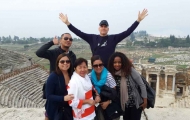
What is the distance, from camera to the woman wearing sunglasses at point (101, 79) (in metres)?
3.07

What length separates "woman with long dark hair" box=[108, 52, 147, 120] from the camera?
10.4ft

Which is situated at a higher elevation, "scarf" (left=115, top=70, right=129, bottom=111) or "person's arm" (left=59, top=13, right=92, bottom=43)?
"person's arm" (left=59, top=13, right=92, bottom=43)

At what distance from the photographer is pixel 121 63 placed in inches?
126

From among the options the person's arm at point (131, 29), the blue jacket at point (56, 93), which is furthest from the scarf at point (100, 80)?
the person's arm at point (131, 29)

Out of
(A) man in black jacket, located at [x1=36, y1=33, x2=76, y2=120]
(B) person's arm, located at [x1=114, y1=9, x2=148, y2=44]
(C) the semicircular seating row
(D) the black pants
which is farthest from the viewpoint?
(C) the semicircular seating row

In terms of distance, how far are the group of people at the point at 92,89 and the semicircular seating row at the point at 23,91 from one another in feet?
20.4

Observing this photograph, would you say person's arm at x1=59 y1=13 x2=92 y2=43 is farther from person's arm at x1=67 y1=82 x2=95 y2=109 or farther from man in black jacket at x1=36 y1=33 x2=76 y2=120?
person's arm at x1=67 y1=82 x2=95 y2=109

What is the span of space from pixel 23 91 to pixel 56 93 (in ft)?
A: 27.6

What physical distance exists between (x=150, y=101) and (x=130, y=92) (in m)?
0.42

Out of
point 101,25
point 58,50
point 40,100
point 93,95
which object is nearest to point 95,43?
point 101,25

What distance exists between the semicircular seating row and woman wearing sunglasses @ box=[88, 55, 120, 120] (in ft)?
21.0

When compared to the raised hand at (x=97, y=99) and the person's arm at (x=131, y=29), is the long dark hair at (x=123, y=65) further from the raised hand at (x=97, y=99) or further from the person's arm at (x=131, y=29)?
the person's arm at (x=131, y=29)

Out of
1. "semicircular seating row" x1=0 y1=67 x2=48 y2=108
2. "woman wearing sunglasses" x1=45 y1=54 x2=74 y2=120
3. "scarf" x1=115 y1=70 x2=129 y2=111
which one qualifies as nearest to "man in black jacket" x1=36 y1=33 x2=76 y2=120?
"woman wearing sunglasses" x1=45 y1=54 x2=74 y2=120

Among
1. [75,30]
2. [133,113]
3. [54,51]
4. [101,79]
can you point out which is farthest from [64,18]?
[133,113]
